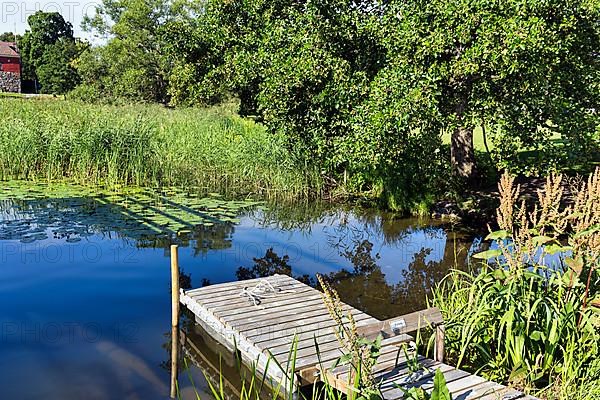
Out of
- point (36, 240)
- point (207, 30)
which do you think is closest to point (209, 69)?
point (207, 30)

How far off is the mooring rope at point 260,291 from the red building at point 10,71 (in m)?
47.5

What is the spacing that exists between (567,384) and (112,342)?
Result: 3637 mm

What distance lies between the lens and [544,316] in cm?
392

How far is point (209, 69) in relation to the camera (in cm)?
998

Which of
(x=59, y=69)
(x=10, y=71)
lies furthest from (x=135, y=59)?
(x=10, y=71)

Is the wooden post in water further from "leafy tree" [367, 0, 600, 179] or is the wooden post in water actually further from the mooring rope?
"leafy tree" [367, 0, 600, 179]

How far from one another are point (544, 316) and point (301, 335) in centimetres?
184

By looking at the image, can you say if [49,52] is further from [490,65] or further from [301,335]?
[301,335]

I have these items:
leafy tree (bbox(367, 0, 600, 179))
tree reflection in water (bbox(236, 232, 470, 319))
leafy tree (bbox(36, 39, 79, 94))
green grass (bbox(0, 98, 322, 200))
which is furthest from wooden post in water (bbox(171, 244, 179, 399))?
leafy tree (bbox(36, 39, 79, 94))

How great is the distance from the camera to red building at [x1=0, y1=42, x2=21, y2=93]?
45.8 meters

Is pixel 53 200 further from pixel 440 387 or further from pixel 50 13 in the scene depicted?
pixel 50 13

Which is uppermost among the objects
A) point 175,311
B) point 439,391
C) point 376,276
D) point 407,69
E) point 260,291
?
point 407,69

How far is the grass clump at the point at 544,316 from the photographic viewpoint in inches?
146

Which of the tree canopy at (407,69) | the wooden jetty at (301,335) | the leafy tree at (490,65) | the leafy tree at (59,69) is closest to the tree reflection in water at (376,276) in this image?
the wooden jetty at (301,335)
